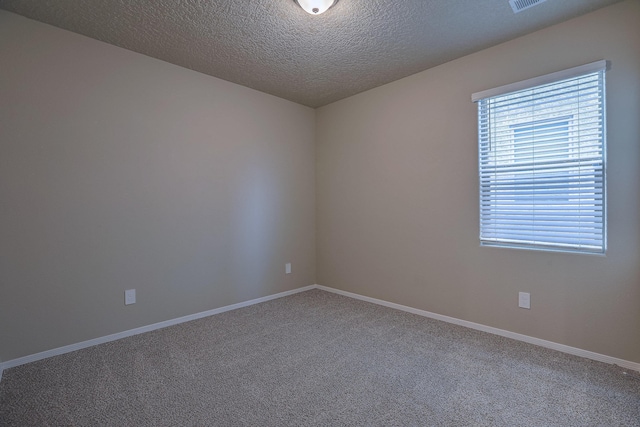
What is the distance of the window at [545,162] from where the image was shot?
218cm

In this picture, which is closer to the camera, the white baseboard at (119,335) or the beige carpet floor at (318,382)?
the beige carpet floor at (318,382)

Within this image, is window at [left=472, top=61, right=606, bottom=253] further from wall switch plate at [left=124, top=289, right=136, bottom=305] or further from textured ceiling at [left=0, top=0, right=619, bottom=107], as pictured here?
wall switch plate at [left=124, top=289, right=136, bottom=305]

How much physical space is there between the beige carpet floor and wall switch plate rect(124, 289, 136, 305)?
324mm

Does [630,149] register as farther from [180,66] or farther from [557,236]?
[180,66]

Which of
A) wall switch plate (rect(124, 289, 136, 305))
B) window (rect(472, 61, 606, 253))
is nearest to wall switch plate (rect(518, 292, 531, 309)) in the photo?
window (rect(472, 61, 606, 253))

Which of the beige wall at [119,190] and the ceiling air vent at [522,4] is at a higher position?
the ceiling air vent at [522,4]

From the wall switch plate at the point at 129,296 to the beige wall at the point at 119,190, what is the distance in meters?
0.04

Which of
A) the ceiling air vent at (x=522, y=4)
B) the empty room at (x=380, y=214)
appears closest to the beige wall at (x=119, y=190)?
the empty room at (x=380, y=214)

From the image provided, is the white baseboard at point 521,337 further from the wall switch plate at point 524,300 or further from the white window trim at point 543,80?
the white window trim at point 543,80

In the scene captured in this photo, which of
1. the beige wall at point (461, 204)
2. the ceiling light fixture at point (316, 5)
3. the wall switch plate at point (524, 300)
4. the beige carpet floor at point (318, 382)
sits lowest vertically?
the beige carpet floor at point (318, 382)

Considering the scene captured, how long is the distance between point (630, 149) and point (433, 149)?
4.52 ft

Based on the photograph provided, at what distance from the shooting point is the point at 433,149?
9.98 feet

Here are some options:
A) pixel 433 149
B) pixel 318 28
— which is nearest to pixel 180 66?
pixel 318 28

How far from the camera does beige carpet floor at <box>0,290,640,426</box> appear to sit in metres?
1.62
